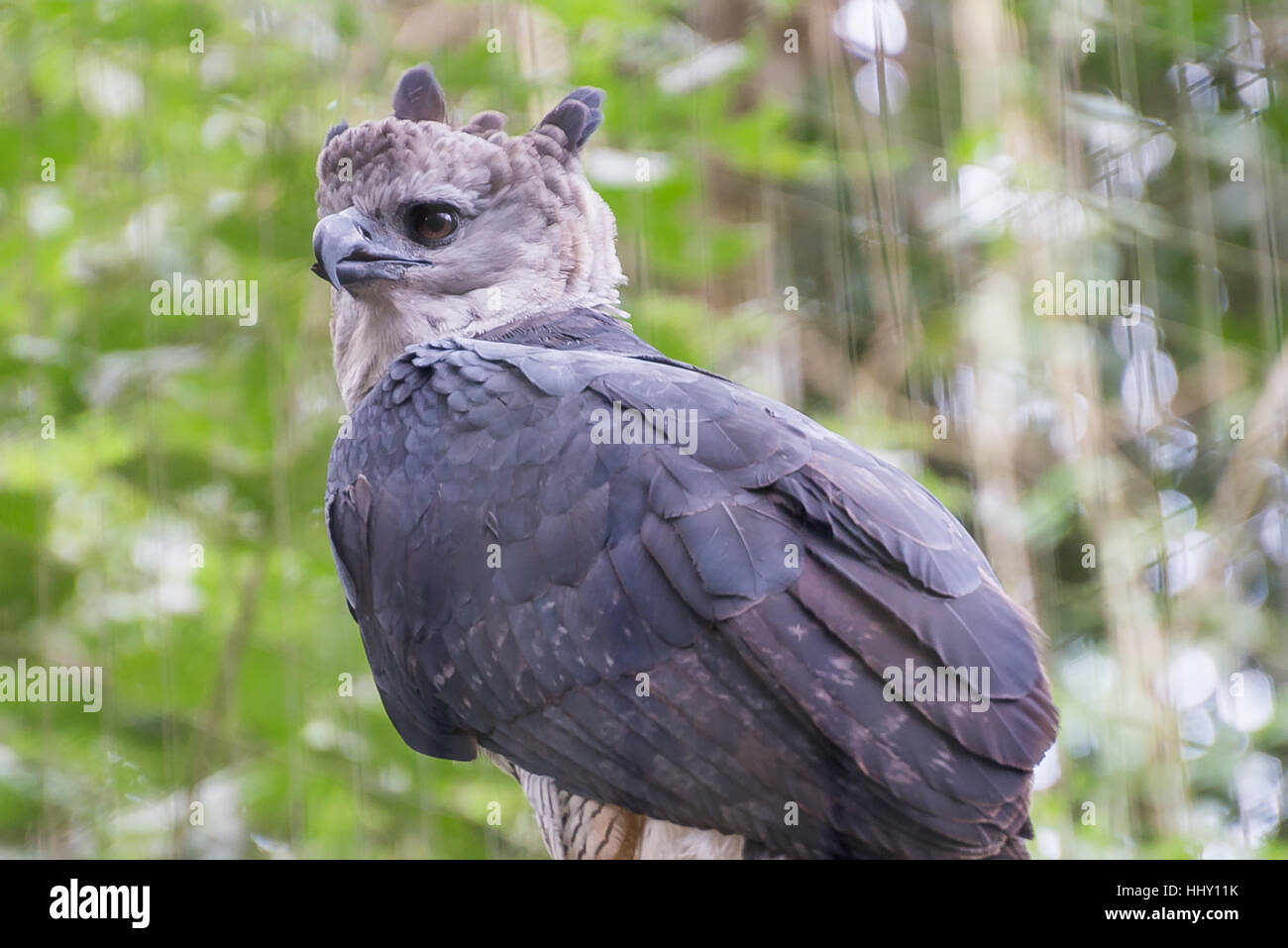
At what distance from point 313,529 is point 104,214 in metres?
0.91

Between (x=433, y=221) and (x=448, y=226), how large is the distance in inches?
1.0

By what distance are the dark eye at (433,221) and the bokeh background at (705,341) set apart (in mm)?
475

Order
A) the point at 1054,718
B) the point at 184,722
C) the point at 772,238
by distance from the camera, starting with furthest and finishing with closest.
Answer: the point at 772,238 < the point at 184,722 < the point at 1054,718

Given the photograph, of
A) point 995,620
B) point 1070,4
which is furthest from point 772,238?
point 995,620

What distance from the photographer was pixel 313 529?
2.65 metres

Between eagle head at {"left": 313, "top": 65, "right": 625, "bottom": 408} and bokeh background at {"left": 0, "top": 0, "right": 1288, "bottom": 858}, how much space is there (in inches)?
12.7

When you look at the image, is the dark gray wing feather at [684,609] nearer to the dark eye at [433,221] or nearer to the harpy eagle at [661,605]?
the harpy eagle at [661,605]

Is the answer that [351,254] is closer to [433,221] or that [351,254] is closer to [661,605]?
[433,221]

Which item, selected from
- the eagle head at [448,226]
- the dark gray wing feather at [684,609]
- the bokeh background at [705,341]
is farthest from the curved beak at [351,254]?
the bokeh background at [705,341]

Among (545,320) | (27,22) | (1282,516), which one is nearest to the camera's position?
(545,320)

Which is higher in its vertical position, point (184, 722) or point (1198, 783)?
point (184, 722)

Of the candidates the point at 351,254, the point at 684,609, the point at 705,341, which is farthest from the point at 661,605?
the point at 705,341

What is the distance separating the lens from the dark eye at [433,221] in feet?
7.23

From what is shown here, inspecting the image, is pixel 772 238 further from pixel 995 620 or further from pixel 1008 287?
pixel 995 620
